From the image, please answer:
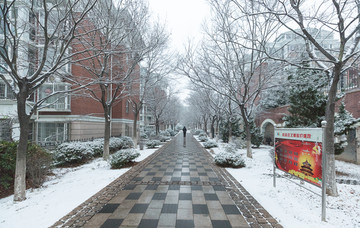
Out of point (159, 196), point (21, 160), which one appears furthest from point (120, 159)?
point (159, 196)

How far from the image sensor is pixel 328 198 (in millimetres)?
4992

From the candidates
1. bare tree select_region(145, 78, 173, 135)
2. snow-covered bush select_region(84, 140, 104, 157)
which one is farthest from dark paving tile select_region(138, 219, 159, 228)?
bare tree select_region(145, 78, 173, 135)

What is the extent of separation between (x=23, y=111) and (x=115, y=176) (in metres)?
3.52

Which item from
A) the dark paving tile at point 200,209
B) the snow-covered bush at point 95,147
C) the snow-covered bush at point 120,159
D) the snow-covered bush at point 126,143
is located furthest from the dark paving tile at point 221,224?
the snow-covered bush at point 126,143

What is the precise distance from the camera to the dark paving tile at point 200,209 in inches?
164

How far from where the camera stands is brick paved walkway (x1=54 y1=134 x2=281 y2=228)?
3715mm

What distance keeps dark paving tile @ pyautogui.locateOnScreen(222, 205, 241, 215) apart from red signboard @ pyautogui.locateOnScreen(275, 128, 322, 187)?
1705 millimetres

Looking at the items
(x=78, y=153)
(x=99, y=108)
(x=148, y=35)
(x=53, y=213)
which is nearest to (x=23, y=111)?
(x=53, y=213)

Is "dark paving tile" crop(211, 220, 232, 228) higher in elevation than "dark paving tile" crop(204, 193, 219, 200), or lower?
higher

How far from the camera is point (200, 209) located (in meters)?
4.30

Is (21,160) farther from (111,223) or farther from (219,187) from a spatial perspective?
(219,187)

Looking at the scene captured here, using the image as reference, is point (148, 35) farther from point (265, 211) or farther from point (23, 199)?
point (265, 211)

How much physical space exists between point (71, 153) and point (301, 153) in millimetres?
9904

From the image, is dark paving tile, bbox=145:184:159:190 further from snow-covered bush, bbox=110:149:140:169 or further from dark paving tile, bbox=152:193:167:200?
snow-covered bush, bbox=110:149:140:169
